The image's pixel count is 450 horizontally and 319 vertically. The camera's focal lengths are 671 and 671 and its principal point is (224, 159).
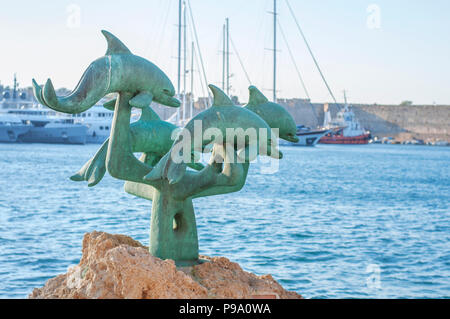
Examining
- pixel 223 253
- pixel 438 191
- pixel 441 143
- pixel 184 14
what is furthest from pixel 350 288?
pixel 441 143

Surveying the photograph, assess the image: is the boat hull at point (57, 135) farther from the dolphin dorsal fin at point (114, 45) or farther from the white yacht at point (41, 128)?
the dolphin dorsal fin at point (114, 45)

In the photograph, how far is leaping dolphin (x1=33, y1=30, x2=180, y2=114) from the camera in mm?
5445

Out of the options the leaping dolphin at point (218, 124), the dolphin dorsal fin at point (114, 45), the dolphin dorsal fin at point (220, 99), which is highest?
the dolphin dorsal fin at point (114, 45)

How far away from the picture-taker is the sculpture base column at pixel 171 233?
588 cm

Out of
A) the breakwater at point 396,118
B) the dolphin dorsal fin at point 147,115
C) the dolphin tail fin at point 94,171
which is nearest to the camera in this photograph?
the dolphin tail fin at point 94,171

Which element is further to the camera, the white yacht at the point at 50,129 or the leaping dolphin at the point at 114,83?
the white yacht at the point at 50,129

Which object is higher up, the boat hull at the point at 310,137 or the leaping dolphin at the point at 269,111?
the leaping dolphin at the point at 269,111

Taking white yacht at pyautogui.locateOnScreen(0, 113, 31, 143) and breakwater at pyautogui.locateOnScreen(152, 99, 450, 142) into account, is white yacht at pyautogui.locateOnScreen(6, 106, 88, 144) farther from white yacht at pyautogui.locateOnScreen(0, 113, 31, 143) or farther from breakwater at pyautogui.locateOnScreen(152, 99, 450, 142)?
breakwater at pyautogui.locateOnScreen(152, 99, 450, 142)

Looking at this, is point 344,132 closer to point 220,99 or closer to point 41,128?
point 41,128

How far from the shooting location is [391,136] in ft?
333

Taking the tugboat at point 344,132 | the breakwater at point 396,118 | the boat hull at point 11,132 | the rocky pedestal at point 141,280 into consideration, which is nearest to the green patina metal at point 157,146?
the rocky pedestal at point 141,280

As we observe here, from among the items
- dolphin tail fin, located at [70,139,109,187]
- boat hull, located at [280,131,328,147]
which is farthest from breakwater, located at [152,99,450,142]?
dolphin tail fin, located at [70,139,109,187]
